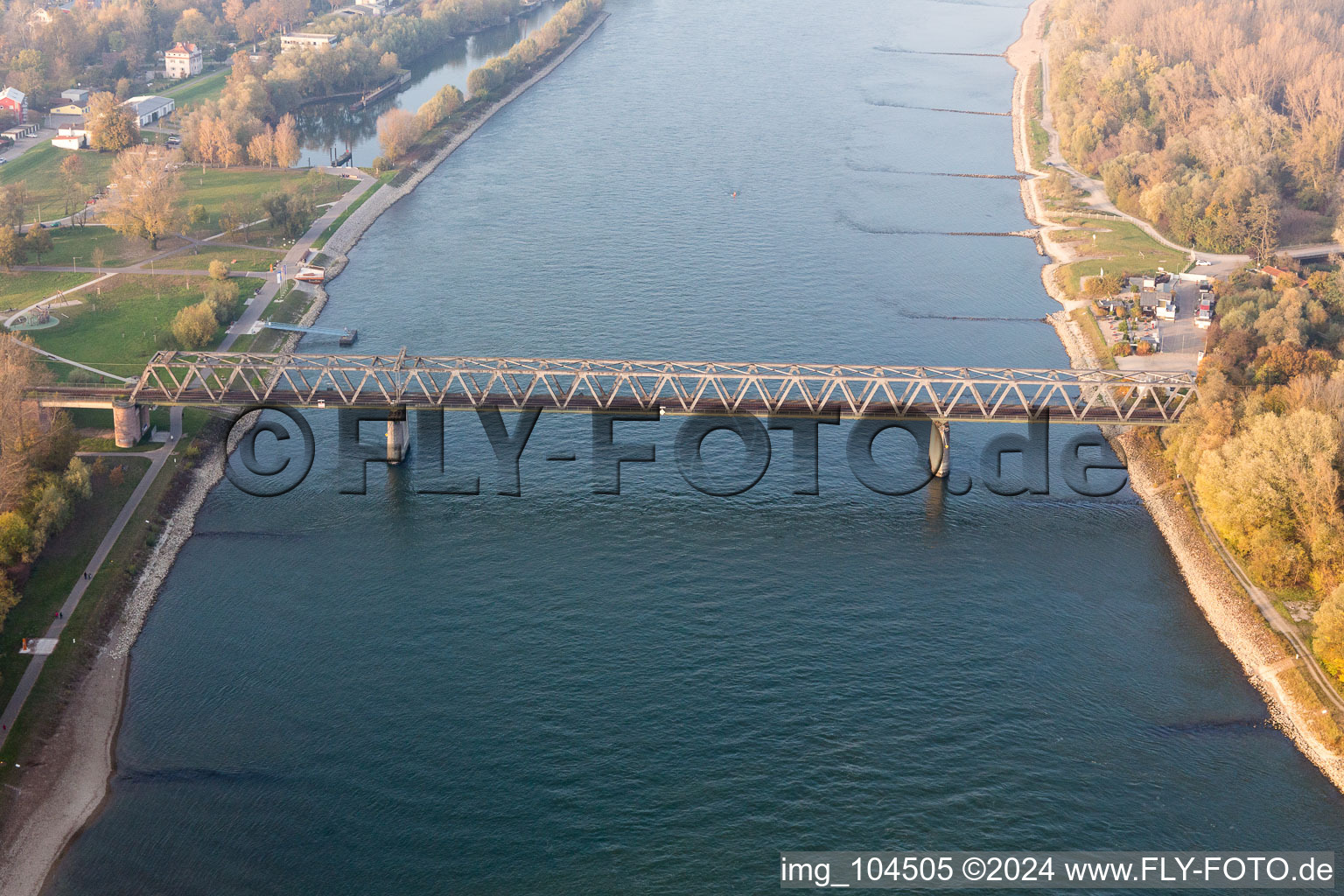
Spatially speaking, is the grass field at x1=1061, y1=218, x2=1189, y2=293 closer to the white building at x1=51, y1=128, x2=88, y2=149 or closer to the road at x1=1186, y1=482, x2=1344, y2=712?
the road at x1=1186, y1=482, x2=1344, y2=712

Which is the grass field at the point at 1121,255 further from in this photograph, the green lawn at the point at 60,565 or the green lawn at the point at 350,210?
the green lawn at the point at 60,565

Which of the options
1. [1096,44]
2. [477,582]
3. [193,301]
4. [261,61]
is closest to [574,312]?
[193,301]

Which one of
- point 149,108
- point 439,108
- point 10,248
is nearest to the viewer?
point 10,248

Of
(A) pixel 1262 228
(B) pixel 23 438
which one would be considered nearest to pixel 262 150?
(B) pixel 23 438

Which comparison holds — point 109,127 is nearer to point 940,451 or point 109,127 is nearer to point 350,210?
point 350,210

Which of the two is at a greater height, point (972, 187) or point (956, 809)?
point (972, 187)

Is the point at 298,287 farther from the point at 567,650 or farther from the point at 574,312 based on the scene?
the point at 567,650

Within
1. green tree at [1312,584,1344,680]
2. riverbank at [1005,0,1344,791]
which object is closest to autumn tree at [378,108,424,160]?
riverbank at [1005,0,1344,791]
